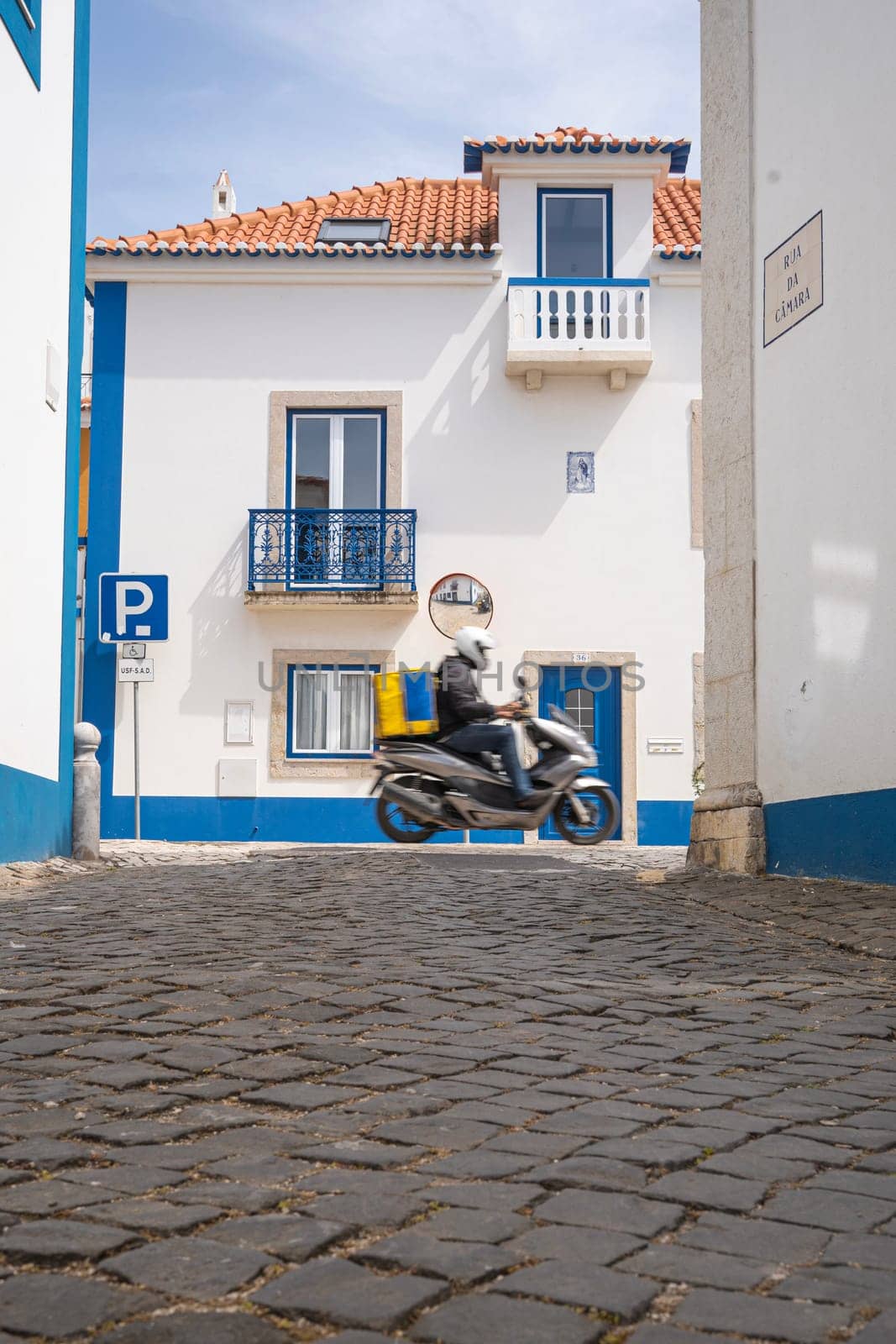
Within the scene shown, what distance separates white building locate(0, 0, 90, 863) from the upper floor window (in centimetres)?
937

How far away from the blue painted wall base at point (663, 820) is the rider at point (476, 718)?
8628mm

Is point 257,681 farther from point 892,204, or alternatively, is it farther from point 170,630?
point 892,204

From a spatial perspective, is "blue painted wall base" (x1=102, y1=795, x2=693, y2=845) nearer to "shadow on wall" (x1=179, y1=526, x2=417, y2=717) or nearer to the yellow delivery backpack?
"shadow on wall" (x1=179, y1=526, x2=417, y2=717)

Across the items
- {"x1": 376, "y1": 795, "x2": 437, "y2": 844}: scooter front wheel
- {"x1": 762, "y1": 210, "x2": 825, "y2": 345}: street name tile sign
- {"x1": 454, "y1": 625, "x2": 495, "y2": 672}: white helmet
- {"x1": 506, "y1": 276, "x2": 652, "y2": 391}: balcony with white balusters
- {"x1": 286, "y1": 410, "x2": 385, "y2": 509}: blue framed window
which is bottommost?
{"x1": 376, "y1": 795, "x2": 437, "y2": 844}: scooter front wheel

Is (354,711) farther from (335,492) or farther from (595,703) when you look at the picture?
A: (595,703)

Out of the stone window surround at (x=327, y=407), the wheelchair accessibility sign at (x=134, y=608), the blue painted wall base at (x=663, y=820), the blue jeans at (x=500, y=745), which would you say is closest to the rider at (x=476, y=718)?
the blue jeans at (x=500, y=745)

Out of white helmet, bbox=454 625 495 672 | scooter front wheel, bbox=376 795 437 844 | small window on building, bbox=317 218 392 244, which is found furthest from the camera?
small window on building, bbox=317 218 392 244

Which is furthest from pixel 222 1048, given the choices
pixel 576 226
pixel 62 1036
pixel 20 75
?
pixel 576 226

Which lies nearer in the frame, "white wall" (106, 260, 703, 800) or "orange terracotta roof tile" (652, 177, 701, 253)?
"white wall" (106, 260, 703, 800)

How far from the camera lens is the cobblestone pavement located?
7.50 feet

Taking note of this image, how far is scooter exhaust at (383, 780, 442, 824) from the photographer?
11.7 m

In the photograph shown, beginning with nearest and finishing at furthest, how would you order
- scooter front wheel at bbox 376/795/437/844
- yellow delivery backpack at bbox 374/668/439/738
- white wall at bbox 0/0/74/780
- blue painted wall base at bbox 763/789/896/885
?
blue painted wall base at bbox 763/789/896/885, white wall at bbox 0/0/74/780, yellow delivery backpack at bbox 374/668/439/738, scooter front wheel at bbox 376/795/437/844

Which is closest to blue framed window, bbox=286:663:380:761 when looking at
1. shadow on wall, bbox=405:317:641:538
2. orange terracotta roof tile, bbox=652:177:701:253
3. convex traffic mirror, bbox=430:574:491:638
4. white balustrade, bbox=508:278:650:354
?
convex traffic mirror, bbox=430:574:491:638

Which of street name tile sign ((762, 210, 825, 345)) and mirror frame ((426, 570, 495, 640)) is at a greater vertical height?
street name tile sign ((762, 210, 825, 345))
